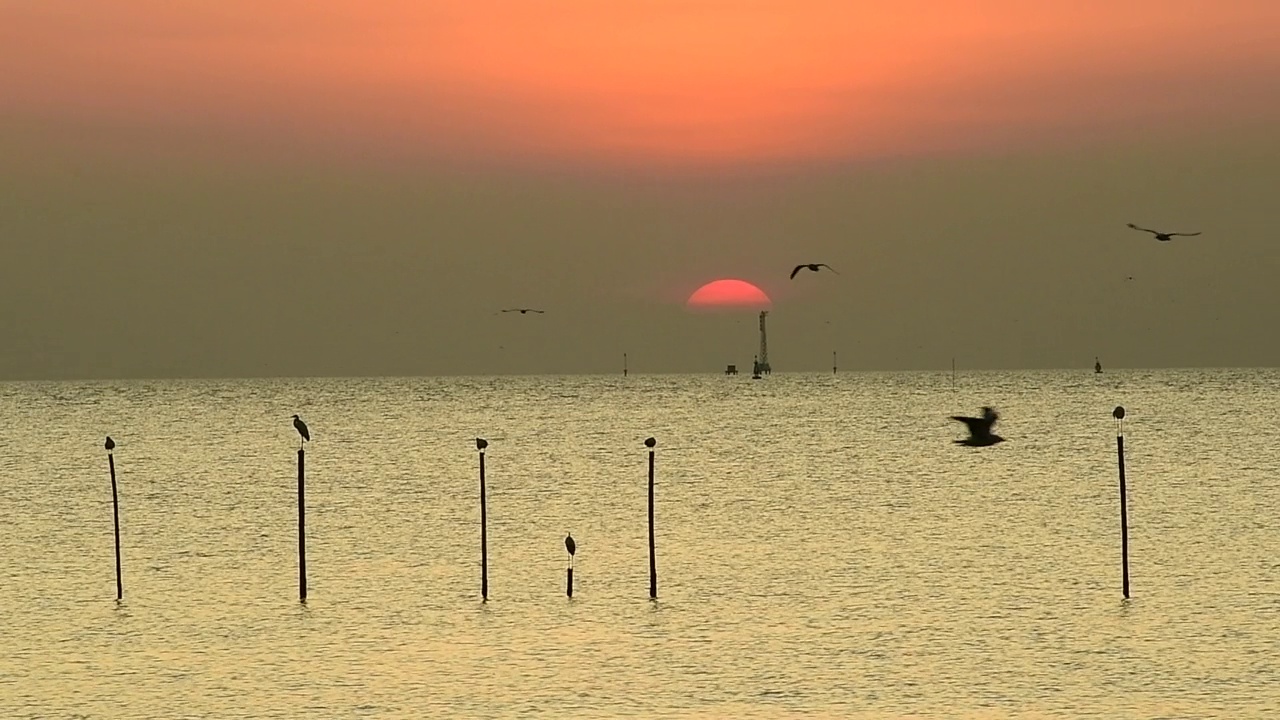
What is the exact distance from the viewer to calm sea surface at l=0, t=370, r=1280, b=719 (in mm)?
49125

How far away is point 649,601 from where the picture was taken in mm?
66562

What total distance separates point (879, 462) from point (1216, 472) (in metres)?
29.5

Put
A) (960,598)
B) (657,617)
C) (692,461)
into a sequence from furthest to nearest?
1. (692,461)
2. (960,598)
3. (657,617)

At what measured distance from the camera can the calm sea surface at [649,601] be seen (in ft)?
161

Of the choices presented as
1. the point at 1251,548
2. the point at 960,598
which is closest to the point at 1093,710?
the point at 960,598

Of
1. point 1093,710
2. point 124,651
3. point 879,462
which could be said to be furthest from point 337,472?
point 1093,710

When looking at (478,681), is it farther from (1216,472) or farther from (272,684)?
(1216,472)

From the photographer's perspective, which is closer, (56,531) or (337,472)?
(56,531)

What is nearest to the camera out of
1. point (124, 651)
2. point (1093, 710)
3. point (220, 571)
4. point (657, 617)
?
point (1093, 710)

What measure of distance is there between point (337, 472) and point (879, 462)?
4371 cm

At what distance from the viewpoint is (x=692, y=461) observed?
156500 mm

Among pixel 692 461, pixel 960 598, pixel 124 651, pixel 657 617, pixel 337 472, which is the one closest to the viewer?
pixel 124 651

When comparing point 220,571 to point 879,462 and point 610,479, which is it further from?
point 879,462

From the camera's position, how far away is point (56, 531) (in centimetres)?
9469
